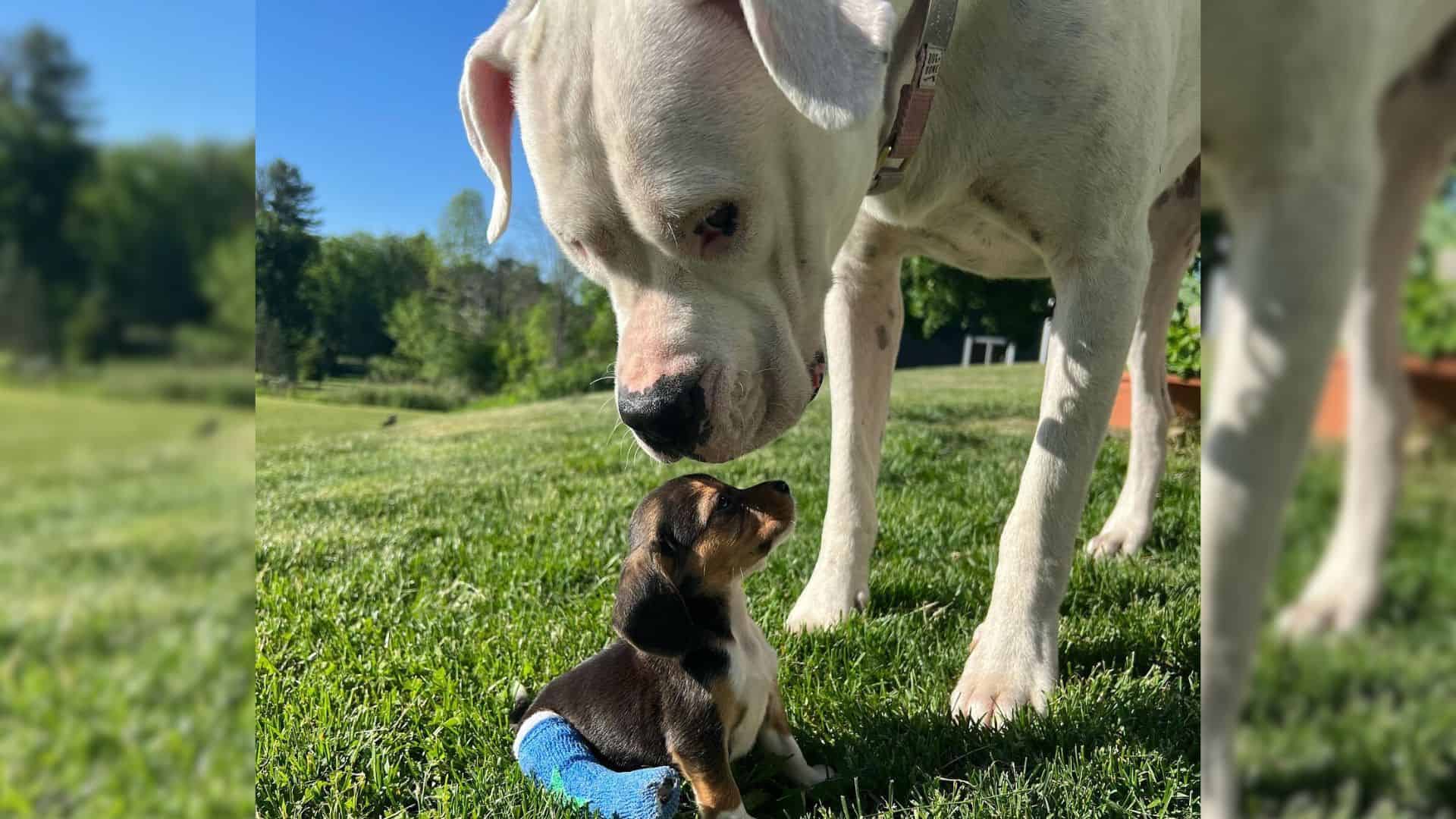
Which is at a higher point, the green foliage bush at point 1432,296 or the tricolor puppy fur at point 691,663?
the green foliage bush at point 1432,296

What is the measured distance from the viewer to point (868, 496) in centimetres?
334

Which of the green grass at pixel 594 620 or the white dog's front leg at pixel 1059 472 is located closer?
the green grass at pixel 594 620

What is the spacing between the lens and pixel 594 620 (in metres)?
3.06

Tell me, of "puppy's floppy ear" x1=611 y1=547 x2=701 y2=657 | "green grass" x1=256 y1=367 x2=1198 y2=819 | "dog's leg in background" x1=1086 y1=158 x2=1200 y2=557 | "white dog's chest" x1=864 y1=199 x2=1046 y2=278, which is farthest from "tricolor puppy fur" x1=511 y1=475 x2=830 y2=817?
"dog's leg in background" x1=1086 y1=158 x2=1200 y2=557

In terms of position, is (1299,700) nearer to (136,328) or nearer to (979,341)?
(136,328)

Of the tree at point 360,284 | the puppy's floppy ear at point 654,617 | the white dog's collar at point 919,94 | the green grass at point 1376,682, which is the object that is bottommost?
the puppy's floppy ear at point 654,617

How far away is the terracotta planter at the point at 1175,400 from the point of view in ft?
9.29

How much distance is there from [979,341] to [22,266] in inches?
175

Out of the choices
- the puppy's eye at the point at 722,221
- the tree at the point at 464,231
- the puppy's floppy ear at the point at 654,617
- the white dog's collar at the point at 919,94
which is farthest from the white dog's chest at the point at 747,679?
the tree at the point at 464,231

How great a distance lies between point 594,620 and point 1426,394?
9.17ft

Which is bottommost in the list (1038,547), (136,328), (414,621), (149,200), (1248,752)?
(414,621)

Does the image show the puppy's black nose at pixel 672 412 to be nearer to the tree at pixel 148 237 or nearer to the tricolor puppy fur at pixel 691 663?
the tricolor puppy fur at pixel 691 663

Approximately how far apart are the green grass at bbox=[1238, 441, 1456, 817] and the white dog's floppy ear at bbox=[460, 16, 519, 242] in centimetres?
216

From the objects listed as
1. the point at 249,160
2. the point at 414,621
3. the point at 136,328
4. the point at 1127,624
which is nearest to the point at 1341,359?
the point at 136,328
